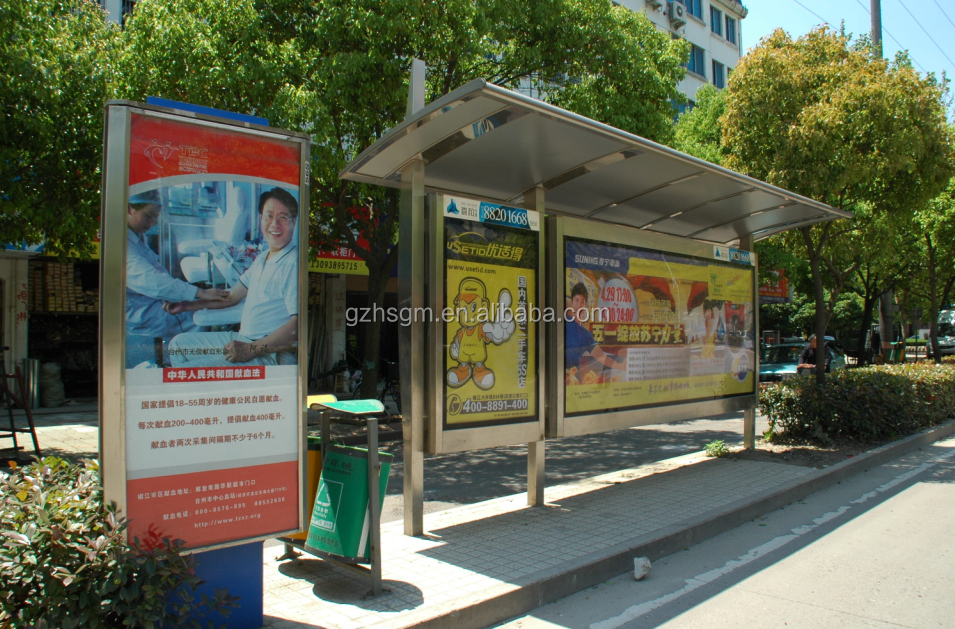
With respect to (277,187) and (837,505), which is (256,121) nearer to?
(277,187)

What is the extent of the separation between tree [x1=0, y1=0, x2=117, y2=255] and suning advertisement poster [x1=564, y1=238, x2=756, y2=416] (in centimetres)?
627

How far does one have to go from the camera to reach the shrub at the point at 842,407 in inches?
368

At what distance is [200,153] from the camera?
3.39 metres

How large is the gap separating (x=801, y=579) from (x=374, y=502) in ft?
10.2

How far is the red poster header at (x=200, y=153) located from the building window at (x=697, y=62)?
1412 inches

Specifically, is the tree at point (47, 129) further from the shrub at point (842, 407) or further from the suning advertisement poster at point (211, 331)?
the shrub at point (842, 407)

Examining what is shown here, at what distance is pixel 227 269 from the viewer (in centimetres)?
344

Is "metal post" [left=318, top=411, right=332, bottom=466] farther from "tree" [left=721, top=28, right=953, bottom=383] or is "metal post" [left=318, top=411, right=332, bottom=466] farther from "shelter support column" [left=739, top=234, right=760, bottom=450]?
"tree" [left=721, top=28, right=953, bottom=383]

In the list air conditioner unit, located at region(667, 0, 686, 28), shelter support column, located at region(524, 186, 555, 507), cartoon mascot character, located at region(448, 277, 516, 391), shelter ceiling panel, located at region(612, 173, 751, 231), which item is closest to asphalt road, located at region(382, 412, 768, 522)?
shelter support column, located at region(524, 186, 555, 507)

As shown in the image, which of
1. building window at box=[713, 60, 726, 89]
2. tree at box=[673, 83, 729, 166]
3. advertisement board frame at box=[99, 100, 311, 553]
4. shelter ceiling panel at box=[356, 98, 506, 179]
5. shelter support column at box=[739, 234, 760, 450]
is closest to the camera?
advertisement board frame at box=[99, 100, 311, 553]

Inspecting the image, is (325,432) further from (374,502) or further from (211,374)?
(211,374)

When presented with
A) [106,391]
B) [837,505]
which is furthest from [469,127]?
[837,505]

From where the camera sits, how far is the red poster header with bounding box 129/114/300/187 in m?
3.22

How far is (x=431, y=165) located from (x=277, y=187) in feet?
8.00
